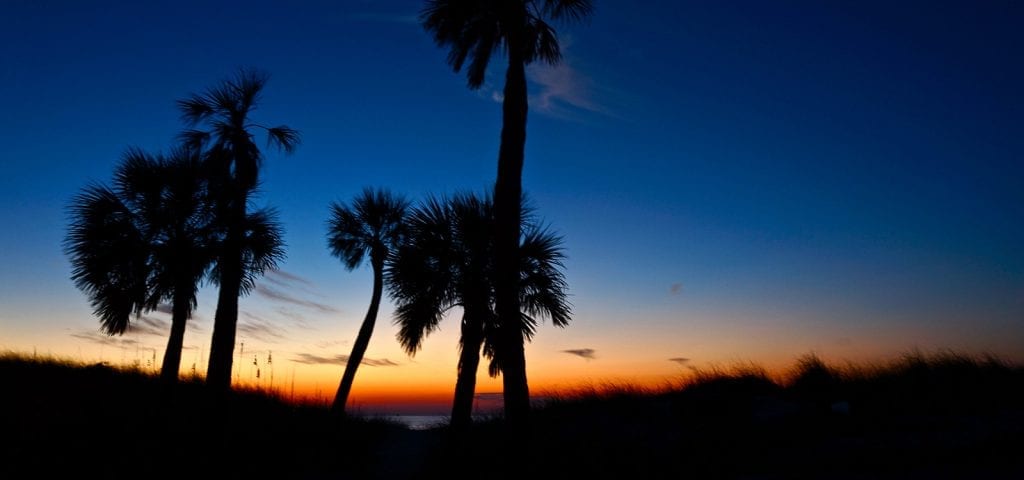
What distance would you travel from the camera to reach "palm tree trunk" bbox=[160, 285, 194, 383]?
52.9 ft

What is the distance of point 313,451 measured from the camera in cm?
1186

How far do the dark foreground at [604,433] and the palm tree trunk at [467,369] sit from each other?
61cm

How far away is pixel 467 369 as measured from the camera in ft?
43.6

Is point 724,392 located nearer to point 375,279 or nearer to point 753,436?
point 753,436

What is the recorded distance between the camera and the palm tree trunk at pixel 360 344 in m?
20.3

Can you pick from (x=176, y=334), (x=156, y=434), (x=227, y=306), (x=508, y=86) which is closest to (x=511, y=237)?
(x=508, y=86)

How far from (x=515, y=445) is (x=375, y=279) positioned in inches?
556

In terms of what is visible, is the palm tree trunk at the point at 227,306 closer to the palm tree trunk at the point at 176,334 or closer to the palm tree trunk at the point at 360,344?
the palm tree trunk at the point at 176,334

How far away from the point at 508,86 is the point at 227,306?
10.4 metres

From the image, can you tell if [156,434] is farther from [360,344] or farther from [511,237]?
[360,344]

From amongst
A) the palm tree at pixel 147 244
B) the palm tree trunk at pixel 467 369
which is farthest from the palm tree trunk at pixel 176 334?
the palm tree trunk at pixel 467 369

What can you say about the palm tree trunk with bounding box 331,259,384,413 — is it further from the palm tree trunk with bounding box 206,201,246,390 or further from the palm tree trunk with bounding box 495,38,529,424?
the palm tree trunk with bounding box 495,38,529,424

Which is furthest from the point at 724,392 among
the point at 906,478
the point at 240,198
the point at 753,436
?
the point at 240,198

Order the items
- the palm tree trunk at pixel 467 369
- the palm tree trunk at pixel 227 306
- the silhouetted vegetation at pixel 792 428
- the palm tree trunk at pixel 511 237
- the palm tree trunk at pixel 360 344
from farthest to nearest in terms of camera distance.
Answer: the palm tree trunk at pixel 360 344
the palm tree trunk at pixel 227 306
the palm tree trunk at pixel 467 369
the palm tree trunk at pixel 511 237
the silhouetted vegetation at pixel 792 428
